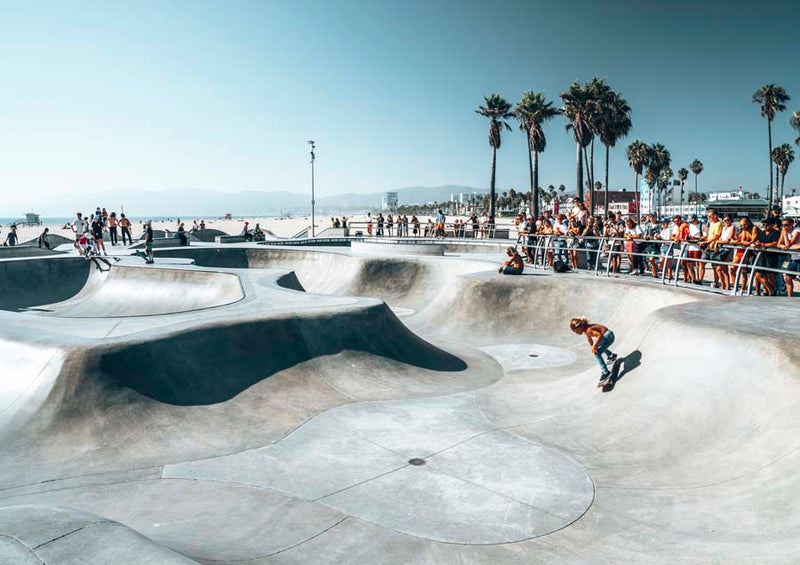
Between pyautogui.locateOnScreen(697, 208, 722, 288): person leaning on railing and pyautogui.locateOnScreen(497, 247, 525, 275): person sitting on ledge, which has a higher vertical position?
pyautogui.locateOnScreen(697, 208, 722, 288): person leaning on railing

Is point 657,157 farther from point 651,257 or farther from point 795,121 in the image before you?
point 651,257

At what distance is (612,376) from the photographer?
895cm

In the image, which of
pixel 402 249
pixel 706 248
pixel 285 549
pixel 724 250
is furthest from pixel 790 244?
pixel 402 249

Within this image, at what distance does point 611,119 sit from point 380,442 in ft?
174

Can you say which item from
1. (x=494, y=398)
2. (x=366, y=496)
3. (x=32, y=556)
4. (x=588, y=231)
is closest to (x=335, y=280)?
(x=588, y=231)

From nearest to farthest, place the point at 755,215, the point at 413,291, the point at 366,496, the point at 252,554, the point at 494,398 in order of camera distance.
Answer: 1. the point at 252,554
2. the point at 366,496
3. the point at 494,398
4. the point at 413,291
5. the point at 755,215

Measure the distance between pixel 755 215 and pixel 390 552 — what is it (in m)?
92.9

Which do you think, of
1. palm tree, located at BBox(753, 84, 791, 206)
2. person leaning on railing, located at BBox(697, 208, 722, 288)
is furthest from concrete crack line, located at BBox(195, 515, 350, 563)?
palm tree, located at BBox(753, 84, 791, 206)

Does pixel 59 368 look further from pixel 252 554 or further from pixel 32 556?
pixel 32 556

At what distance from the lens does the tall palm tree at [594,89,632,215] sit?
50.5 meters

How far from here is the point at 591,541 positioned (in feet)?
17.3

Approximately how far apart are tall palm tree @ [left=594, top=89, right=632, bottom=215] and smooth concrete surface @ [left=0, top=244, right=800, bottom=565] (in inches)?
1696

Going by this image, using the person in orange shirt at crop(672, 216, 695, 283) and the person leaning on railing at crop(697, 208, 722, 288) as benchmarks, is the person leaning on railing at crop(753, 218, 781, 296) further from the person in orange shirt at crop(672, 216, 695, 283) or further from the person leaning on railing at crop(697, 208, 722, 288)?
the person in orange shirt at crop(672, 216, 695, 283)

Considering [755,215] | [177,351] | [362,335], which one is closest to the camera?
[177,351]
